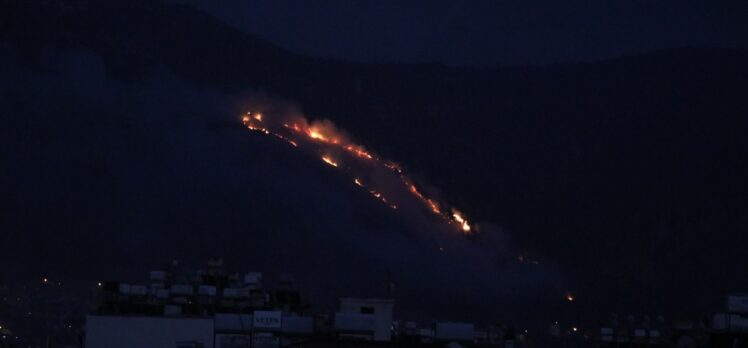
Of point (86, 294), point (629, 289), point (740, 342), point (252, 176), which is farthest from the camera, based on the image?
point (252, 176)

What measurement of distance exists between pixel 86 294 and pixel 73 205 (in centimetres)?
901

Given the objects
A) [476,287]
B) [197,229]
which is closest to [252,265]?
[197,229]

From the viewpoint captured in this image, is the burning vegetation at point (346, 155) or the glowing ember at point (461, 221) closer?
the glowing ember at point (461, 221)

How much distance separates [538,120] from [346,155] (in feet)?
29.2

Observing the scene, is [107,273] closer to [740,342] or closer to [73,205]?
[73,205]

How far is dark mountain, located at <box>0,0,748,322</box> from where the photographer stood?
61.4 metres

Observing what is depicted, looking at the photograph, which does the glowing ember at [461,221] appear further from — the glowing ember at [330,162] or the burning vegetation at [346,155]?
Answer: the glowing ember at [330,162]

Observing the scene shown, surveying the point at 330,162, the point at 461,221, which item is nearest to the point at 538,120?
the point at 461,221

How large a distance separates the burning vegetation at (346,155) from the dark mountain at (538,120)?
1099 mm

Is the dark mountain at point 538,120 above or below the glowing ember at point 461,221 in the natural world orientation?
above

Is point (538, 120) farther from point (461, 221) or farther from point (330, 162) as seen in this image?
point (330, 162)

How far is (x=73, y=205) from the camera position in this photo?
6138cm

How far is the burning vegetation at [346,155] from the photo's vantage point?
2445 inches

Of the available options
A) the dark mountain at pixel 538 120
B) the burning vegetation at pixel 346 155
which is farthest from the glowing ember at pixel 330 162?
the dark mountain at pixel 538 120
